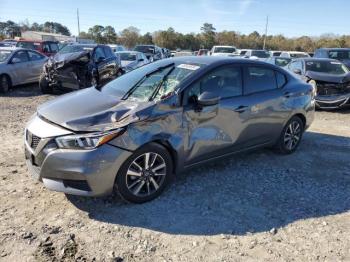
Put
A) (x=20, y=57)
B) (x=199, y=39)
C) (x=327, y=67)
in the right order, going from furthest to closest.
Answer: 1. (x=199, y=39)
2. (x=20, y=57)
3. (x=327, y=67)

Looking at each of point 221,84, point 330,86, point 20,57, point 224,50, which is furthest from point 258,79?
point 224,50

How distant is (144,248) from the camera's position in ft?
11.7

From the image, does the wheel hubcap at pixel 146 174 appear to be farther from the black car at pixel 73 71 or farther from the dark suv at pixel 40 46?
the dark suv at pixel 40 46

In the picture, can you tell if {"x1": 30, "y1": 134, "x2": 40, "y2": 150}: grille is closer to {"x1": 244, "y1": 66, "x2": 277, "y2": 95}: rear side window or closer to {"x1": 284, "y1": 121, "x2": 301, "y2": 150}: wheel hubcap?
{"x1": 244, "y1": 66, "x2": 277, "y2": 95}: rear side window

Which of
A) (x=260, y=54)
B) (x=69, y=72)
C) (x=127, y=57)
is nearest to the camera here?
(x=69, y=72)

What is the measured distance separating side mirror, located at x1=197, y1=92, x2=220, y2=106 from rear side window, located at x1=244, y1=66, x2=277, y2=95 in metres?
0.91

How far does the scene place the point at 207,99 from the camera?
452cm

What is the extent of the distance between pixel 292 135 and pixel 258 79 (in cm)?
132

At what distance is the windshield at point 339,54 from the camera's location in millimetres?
17316

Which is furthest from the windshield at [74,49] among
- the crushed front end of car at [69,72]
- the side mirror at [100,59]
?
the crushed front end of car at [69,72]

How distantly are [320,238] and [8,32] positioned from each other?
79.2 meters

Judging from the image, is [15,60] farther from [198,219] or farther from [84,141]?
[198,219]

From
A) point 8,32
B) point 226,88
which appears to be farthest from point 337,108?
point 8,32

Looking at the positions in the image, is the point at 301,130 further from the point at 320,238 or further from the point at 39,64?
the point at 39,64
